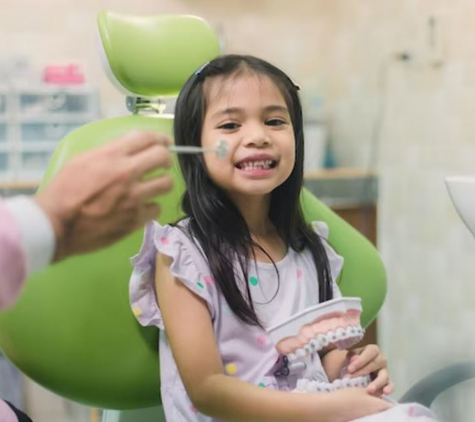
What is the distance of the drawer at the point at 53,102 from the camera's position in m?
2.50

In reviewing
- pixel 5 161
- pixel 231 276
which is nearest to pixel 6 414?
pixel 231 276

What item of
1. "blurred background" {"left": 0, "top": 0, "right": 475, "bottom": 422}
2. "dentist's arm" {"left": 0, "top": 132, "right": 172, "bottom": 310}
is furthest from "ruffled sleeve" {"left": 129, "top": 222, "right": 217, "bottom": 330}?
"blurred background" {"left": 0, "top": 0, "right": 475, "bottom": 422}

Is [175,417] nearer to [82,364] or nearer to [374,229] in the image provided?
[82,364]

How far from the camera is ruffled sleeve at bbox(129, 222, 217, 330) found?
1156 mm

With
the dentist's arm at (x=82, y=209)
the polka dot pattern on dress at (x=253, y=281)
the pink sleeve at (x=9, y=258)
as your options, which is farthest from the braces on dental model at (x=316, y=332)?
the pink sleeve at (x=9, y=258)

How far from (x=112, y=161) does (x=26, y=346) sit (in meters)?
0.54

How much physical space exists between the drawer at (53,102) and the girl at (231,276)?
1.34 metres

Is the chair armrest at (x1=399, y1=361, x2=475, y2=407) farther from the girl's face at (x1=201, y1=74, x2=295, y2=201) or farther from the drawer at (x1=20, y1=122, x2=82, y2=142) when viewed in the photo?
the drawer at (x1=20, y1=122, x2=82, y2=142)

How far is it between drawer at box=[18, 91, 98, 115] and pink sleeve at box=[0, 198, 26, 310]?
1.84 metres

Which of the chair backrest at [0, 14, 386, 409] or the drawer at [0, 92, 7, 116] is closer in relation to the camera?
the chair backrest at [0, 14, 386, 409]

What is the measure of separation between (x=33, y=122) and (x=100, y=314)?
1386 millimetres

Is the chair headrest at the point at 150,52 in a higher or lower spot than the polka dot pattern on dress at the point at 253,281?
higher

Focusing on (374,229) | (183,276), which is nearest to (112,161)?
(183,276)

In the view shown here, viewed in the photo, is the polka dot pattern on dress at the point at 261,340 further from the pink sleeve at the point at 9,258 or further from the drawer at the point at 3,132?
the drawer at the point at 3,132
